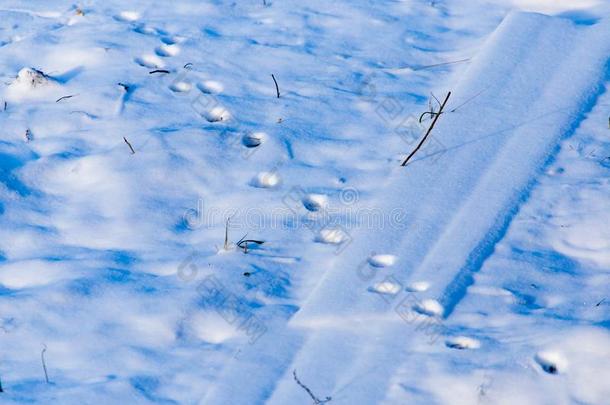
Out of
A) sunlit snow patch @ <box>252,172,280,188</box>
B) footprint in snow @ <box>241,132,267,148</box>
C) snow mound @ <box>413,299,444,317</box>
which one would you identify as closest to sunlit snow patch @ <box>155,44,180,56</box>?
footprint in snow @ <box>241,132,267,148</box>

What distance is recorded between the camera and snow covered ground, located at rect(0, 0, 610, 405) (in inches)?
103

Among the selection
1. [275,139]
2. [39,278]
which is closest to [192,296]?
[39,278]

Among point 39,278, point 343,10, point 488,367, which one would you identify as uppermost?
point 343,10

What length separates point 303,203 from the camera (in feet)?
11.0

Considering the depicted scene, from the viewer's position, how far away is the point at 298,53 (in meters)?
4.20

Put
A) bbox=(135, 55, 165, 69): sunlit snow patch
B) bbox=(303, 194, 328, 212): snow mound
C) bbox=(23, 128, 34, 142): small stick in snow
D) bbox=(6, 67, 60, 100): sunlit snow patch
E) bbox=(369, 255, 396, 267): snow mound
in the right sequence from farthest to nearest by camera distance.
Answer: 1. bbox=(135, 55, 165, 69): sunlit snow patch
2. bbox=(6, 67, 60, 100): sunlit snow patch
3. bbox=(23, 128, 34, 142): small stick in snow
4. bbox=(303, 194, 328, 212): snow mound
5. bbox=(369, 255, 396, 267): snow mound

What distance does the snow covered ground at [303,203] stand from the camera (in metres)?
2.62

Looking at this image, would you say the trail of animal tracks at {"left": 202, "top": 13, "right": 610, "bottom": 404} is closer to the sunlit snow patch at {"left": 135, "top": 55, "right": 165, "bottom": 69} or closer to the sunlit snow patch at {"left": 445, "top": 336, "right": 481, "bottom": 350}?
the sunlit snow patch at {"left": 445, "top": 336, "right": 481, "bottom": 350}

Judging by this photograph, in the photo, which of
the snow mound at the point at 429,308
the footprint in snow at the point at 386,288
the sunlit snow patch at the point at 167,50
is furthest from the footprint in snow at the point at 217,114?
the snow mound at the point at 429,308

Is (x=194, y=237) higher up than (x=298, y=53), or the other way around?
(x=298, y=53)

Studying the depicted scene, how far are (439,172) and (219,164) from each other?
38.9 inches

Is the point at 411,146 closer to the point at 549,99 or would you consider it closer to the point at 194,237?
the point at 549,99

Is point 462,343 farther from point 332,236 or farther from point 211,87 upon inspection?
point 211,87

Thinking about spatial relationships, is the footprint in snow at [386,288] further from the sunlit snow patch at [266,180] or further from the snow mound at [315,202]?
the sunlit snow patch at [266,180]
